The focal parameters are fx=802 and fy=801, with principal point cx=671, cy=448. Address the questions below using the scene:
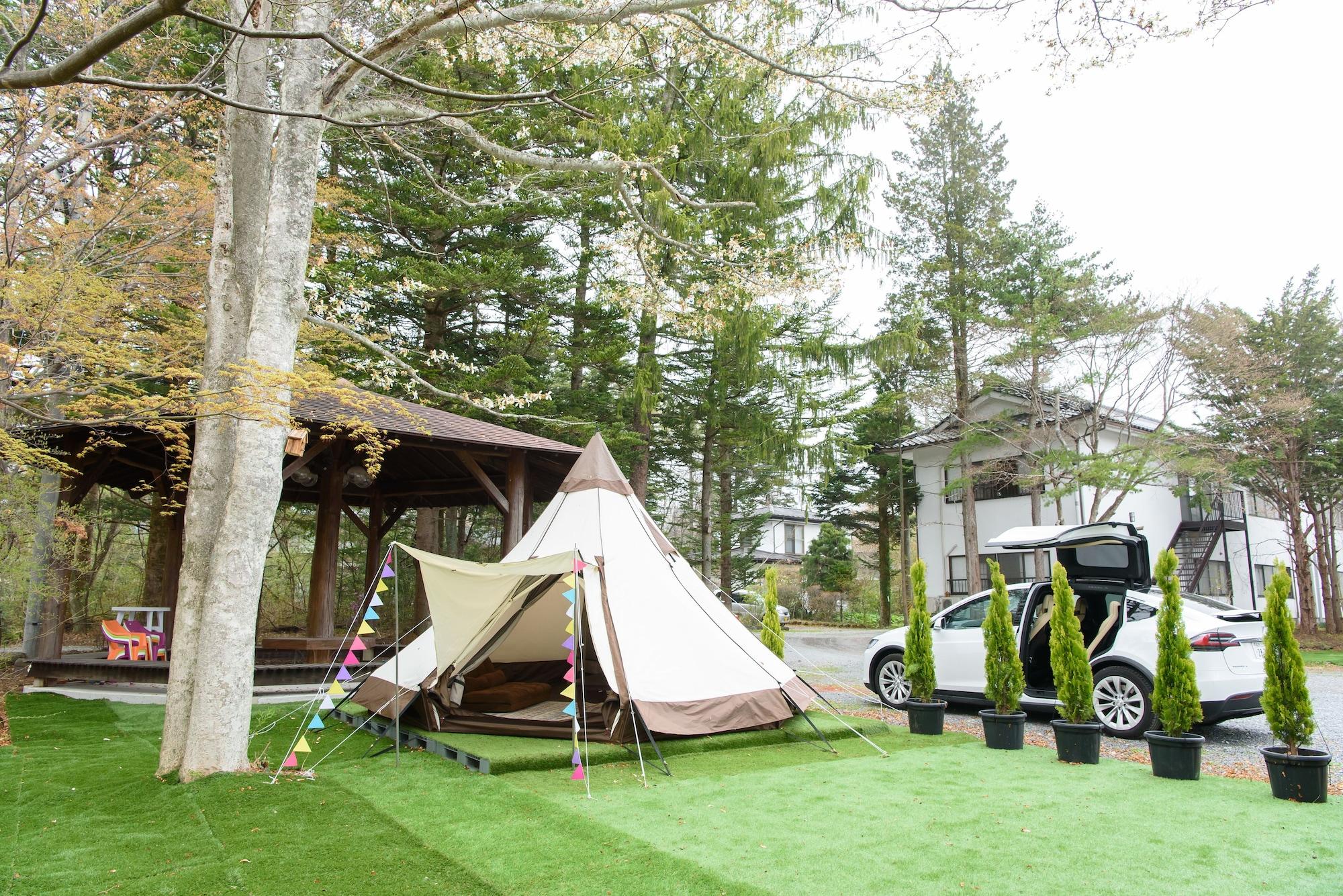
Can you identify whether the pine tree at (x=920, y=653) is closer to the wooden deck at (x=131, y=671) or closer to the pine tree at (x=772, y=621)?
the pine tree at (x=772, y=621)

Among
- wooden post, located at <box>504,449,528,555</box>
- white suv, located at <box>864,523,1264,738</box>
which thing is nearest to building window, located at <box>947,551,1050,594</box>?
white suv, located at <box>864,523,1264,738</box>

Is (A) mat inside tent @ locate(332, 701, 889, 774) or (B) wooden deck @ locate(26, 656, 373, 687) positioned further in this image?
(B) wooden deck @ locate(26, 656, 373, 687)

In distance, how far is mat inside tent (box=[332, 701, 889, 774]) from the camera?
18.9 feet

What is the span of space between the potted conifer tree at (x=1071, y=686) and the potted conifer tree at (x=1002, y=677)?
358mm

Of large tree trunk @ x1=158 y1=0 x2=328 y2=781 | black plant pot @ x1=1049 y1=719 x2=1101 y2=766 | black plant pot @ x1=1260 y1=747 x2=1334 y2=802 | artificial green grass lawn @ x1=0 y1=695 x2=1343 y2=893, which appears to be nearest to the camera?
artificial green grass lawn @ x1=0 y1=695 x2=1343 y2=893

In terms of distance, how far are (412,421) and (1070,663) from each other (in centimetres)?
716

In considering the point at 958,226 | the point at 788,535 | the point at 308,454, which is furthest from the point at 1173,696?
the point at 788,535

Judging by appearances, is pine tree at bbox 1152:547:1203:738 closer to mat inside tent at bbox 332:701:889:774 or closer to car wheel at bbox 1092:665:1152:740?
car wheel at bbox 1092:665:1152:740

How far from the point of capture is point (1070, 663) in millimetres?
6230

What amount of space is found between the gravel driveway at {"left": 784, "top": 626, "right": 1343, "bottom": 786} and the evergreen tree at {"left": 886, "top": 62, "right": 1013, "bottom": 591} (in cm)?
837

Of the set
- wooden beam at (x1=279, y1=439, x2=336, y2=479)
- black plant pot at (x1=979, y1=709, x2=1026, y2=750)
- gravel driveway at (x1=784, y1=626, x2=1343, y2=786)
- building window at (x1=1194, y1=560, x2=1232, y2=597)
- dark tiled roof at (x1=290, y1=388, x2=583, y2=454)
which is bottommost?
gravel driveway at (x1=784, y1=626, x2=1343, y2=786)

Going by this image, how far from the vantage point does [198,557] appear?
5605 millimetres

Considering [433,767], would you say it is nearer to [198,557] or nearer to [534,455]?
[198,557]

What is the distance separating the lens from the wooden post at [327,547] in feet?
34.1
